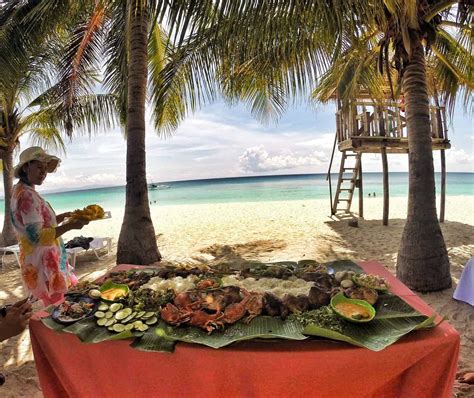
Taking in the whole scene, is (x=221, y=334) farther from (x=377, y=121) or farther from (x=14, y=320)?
(x=377, y=121)

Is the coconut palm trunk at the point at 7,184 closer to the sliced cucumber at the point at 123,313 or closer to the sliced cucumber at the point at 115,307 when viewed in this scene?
the sliced cucumber at the point at 115,307

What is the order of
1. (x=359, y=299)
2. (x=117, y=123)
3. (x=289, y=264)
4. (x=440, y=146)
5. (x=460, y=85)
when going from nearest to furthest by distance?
(x=359, y=299) → (x=289, y=264) → (x=460, y=85) → (x=117, y=123) → (x=440, y=146)

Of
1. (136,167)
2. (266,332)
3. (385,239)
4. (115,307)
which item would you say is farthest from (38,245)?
(385,239)

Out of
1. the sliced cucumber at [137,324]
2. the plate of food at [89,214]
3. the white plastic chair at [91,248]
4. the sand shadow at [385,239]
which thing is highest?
the plate of food at [89,214]

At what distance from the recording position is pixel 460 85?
21.2 feet

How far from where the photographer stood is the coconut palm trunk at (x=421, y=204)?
14.1 ft

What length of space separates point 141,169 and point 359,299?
4.13 meters

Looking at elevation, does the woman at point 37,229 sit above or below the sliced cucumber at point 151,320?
above

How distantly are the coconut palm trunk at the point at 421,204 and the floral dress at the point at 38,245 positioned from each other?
4193mm

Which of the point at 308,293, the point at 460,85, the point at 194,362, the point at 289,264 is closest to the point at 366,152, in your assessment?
the point at 460,85

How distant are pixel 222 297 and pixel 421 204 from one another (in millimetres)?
3582

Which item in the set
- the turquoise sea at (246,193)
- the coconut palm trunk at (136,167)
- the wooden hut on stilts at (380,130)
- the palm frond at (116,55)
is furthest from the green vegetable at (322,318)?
the turquoise sea at (246,193)

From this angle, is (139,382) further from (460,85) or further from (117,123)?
(117,123)

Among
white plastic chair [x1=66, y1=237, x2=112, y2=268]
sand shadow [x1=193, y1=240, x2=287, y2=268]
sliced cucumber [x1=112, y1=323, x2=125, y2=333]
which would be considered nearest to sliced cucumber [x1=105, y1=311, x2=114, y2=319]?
sliced cucumber [x1=112, y1=323, x2=125, y2=333]
